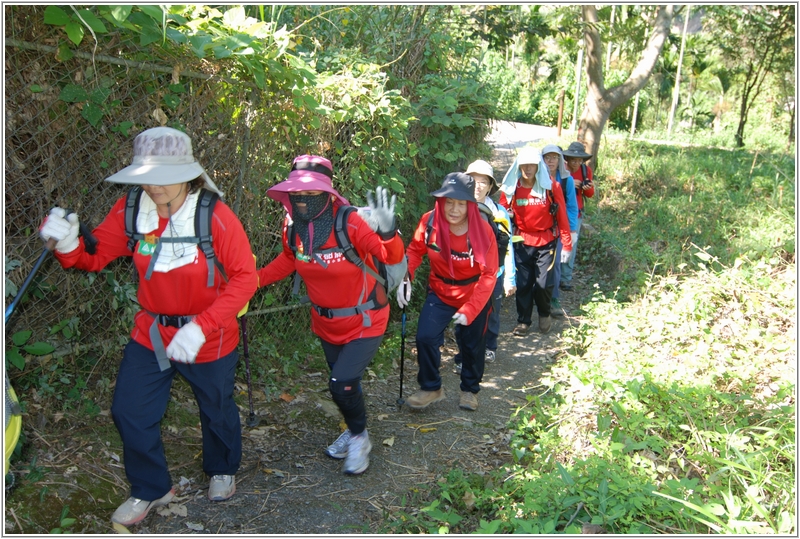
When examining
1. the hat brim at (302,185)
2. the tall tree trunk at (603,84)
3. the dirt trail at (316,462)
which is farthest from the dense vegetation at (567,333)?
the tall tree trunk at (603,84)

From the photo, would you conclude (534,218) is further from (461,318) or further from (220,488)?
(220,488)

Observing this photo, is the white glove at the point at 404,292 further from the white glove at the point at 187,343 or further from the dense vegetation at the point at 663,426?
the white glove at the point at 187,343

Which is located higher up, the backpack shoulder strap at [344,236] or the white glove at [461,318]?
the backpack shoulder strap at [344,236]

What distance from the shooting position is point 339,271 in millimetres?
3986

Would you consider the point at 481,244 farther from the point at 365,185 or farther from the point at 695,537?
the point at 695,537

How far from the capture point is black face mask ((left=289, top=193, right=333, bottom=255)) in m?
3.91

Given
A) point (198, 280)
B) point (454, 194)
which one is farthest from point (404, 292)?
point (198, 280)

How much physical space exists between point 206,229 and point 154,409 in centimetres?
101

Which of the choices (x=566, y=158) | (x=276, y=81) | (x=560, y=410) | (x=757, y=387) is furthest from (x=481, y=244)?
(x=566, y=158)

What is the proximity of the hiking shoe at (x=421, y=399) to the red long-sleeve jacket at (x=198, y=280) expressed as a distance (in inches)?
90.2

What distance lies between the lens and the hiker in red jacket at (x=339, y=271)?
3.90 meters

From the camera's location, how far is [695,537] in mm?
2936

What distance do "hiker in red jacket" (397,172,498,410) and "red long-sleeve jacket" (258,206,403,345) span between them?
759mm

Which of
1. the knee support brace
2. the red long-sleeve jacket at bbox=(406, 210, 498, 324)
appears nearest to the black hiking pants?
the red long-sleeve jacket at bbox=(406, 210, 498, 324)
